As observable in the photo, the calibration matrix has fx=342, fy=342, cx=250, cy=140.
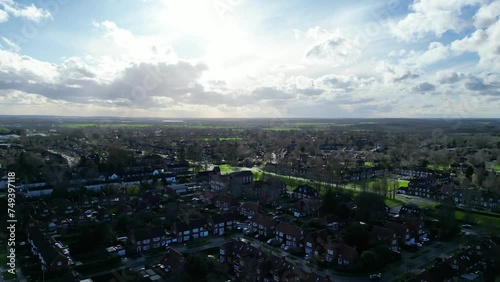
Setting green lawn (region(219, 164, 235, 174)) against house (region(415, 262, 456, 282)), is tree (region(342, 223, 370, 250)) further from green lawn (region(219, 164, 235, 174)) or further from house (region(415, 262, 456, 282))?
green lawn (region(219, 164, 235, 174))

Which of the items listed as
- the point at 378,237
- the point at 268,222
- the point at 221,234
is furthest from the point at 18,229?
the point at 378,237

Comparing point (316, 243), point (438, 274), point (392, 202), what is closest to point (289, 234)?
point (316, 243)

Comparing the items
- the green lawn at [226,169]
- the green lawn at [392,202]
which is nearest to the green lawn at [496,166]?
the green lawn at [392,202]

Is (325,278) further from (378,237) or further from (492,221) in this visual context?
(492,221)

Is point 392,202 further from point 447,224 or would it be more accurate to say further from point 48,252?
point 48,252

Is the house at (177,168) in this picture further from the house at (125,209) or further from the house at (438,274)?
the house at (438,274)

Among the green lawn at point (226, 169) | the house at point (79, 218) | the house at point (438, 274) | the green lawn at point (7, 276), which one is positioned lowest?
the green lawn at point (226, 169)
